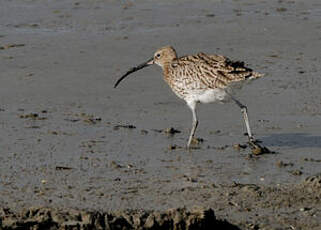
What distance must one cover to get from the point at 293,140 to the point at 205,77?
47.3 inches

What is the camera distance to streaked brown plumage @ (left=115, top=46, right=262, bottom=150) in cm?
1005

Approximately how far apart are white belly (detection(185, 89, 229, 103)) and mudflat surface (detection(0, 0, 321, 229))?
0.35m

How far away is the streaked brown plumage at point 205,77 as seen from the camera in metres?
10.1

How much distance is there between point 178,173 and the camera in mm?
8883

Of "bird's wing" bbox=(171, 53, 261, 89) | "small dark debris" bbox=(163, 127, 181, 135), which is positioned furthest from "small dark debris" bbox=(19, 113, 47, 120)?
"bird's wing" bbox=(171, 53, 261, 89)

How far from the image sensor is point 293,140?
392 inches

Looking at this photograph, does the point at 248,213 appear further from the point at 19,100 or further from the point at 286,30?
the point at 286,30

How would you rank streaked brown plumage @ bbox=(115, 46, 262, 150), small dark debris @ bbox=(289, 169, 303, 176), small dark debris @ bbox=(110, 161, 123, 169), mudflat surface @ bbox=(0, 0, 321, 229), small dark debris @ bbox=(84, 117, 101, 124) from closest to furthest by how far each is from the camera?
mudflat surface @ bbox=(0, 0, 321, 229) < small dark debris @ bbox=(289, 169, 303, 176) < small dark debris @ bbox=(110, 161, 123, 169) < streaked brown plumage @ bbox=(115, 46, 262, 150) < small dark debris @ bbox=(84, 117, 101, 124)

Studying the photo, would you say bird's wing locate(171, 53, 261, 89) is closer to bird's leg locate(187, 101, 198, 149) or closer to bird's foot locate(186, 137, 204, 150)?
bird's leg locate(187, 101, 198, 149)

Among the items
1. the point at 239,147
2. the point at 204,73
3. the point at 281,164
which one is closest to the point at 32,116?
the point at 204,73

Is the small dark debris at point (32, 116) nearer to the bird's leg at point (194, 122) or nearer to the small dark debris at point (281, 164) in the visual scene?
the bird's leg at point (194, 122)

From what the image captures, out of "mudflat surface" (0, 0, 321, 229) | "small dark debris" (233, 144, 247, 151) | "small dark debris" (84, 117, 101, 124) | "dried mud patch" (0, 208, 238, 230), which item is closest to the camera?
"dried mud patch" (0, 208, 238, 230)

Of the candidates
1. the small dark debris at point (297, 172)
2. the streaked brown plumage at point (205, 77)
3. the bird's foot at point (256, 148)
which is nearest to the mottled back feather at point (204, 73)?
the streaked brown plumage at point (205, 77)

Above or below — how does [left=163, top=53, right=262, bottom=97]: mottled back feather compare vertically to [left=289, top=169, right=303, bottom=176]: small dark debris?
above
